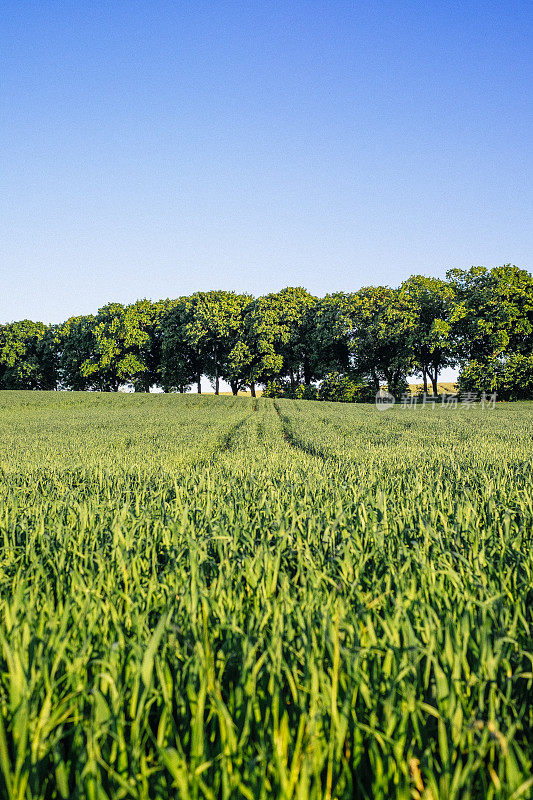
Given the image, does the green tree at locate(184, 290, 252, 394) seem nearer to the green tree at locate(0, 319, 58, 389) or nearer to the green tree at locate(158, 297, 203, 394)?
the green tree at locate(158, 297, 203, 394)

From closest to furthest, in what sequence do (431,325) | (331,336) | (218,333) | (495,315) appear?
(495,315) < (431,325) < (331,336) < (218,333)

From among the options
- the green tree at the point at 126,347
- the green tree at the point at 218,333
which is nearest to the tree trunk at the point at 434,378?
the green tree at the point at 218,333

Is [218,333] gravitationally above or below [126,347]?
above

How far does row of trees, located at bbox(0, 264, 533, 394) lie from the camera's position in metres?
48.5

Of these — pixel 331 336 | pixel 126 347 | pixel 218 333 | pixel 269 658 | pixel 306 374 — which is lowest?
pixel 269 658

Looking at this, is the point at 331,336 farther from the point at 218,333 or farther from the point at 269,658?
the point at 269,658

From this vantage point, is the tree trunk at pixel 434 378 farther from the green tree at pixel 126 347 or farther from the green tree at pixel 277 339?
the green tree at pixel 126 347

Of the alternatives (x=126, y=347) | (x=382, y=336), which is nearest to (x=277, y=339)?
(x=382, y=336)

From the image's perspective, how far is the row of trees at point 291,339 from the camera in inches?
1908

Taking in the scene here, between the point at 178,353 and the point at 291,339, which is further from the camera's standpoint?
the point at 178,353

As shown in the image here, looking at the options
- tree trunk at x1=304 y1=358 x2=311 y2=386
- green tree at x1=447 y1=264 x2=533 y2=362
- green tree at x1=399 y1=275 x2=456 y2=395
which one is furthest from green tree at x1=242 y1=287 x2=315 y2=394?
green tree at x1=447 y1=264 x2=533 y2=362

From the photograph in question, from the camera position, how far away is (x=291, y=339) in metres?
57.9

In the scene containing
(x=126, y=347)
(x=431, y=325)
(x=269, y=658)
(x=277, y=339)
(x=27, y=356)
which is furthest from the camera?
(x=27, y=356)

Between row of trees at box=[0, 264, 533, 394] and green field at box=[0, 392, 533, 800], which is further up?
row of trees at box=[0, 264, 533, 394]
